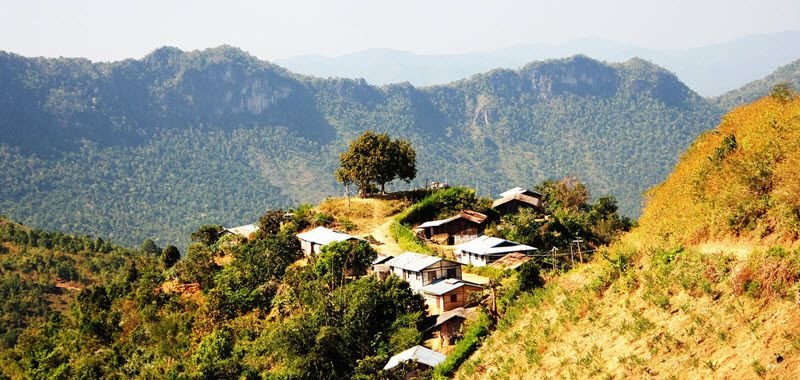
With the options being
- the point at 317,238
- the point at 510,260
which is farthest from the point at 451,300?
the point at 317,238

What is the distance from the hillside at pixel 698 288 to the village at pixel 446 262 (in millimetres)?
10125

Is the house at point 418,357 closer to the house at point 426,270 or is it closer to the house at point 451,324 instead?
the house at point 451,324

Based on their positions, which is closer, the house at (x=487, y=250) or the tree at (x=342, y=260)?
the tree at (x=342, y=260)

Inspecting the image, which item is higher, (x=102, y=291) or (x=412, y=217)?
(x=412, y=217)

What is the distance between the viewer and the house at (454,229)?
178 ft

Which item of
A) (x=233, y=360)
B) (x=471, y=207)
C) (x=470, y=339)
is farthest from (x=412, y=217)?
(x=470, y=339)

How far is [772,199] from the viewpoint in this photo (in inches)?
663

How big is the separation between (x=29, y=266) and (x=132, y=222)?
7857 centimetres

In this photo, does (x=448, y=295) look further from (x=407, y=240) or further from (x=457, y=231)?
(x=457, y=231)

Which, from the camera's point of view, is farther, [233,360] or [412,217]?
[412,217]

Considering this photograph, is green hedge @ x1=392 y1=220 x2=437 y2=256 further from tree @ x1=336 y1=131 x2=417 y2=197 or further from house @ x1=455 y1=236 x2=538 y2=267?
tree @ x1=336 y1=131 x2=417 y2=197

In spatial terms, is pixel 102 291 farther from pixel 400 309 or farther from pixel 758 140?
pixel 758 140

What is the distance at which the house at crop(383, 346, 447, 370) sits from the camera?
29.6 metres

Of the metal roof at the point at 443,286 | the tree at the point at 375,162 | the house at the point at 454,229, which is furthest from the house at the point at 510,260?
the tree at the point at 375,162
